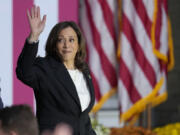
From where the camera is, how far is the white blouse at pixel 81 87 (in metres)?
1.59

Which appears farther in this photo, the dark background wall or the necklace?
the dark background wall

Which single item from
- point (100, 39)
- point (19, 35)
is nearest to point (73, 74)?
point (19, 35)

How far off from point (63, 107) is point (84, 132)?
0.11m

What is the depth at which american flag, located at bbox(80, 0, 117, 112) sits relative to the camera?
405 centimetres

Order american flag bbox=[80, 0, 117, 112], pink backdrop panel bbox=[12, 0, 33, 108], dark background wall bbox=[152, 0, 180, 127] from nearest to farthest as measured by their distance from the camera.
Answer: pink backdrop panel bbox=[12, 0, 33, 108]
american flag bbox=[80, 0, 117, 112]
dark background wall bbox=[152, 0, 180, 127]

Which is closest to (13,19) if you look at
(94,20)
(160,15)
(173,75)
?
(94,20)

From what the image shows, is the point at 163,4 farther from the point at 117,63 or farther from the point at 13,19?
the point at 13,19

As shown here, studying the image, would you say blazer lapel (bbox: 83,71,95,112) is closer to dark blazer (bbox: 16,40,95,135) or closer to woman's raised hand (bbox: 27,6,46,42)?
dark blazer (bbox: 16,40,95,135)

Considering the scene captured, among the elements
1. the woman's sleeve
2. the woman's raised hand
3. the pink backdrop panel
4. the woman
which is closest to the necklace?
the woman

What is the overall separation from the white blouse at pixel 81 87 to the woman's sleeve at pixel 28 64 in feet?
0.53

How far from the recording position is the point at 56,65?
1590mm

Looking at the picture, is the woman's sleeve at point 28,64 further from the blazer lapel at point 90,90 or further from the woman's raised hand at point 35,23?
the blazer lapel at point 90,90

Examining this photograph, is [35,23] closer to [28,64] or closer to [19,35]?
[28,64]

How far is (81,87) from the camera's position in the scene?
162 cm
